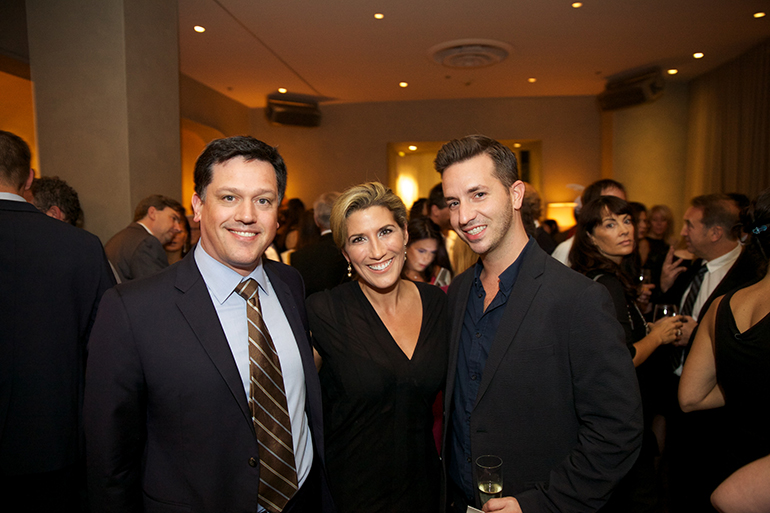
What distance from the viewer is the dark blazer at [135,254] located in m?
3.44

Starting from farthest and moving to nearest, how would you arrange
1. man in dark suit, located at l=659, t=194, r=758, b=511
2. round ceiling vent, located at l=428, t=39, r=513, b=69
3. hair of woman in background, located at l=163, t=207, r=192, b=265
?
round ceiling vent, located at l=428, t=39, r=513, b=69 < hair of woman in background, located at l=163, t=207, r=192, b=265 < man in dark suit, located at l=659, t=194, r=758, b=511

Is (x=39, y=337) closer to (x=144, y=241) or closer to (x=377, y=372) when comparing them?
(x=377, y=372)

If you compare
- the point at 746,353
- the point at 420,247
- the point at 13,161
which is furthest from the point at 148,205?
the point at 746,353

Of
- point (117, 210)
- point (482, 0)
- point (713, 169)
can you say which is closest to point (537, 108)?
point (713, 169)

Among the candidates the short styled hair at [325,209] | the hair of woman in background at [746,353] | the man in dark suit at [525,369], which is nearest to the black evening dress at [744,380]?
the hair of woman in background at [746,353]

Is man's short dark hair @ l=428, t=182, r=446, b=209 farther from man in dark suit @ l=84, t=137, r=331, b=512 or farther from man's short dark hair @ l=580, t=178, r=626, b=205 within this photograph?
man in dark suit @ l=84, t=137, r=331, b=512

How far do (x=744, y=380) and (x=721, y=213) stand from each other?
210 cm

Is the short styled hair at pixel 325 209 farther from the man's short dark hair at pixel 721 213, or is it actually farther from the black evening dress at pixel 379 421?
the man's short dark hair at pixel 721 213

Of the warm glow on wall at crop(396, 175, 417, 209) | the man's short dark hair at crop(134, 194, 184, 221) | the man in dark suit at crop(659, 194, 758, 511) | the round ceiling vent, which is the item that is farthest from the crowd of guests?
the warm glow on wall at crop(396, 175, 417, 209)

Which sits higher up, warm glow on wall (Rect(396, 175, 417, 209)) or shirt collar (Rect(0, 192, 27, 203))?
warm glow on wall (Rect(396, 175, 417, 209))

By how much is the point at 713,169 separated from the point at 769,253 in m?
8.01

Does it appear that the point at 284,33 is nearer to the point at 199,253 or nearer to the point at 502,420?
the point at 199,253

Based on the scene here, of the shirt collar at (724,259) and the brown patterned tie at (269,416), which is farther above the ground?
the shirt collar at (724,259)

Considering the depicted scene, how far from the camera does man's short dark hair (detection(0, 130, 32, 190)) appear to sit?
2.00 meters
